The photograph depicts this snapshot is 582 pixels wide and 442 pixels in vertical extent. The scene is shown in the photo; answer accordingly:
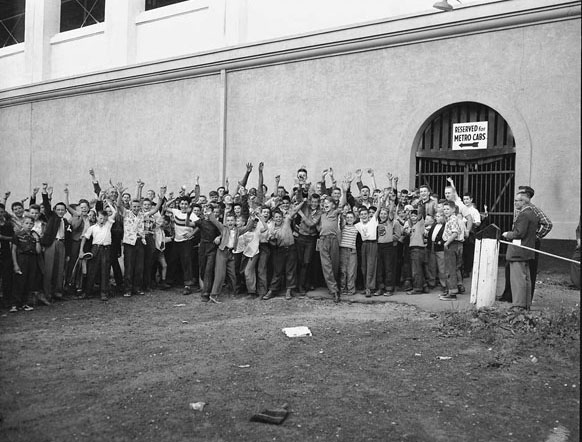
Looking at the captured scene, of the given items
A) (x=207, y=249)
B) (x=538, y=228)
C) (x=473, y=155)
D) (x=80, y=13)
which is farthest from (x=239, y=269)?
(x=80, y=13)

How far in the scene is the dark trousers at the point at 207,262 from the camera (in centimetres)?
1122

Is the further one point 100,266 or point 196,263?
point 196,263

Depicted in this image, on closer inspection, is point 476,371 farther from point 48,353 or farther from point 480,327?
point 48,353

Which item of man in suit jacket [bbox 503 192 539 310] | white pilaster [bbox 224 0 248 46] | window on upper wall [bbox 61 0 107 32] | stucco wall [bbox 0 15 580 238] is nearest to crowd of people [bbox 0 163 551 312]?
man in suit jacket [bbox 503 192 539 310]

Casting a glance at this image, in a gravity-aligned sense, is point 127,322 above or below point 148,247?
below

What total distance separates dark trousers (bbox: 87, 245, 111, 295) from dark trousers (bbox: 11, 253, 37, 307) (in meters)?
1.09

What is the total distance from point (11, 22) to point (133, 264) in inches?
611

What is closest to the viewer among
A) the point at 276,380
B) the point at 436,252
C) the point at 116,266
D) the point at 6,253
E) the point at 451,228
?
the point at 276,380

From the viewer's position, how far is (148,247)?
1196cm

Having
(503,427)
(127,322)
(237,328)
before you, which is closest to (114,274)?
(127,322)

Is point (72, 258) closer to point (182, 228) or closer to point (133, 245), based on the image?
point (133, 245)

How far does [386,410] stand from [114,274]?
756cm

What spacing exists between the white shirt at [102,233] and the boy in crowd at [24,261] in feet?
3.53

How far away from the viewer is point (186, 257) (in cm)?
1217
